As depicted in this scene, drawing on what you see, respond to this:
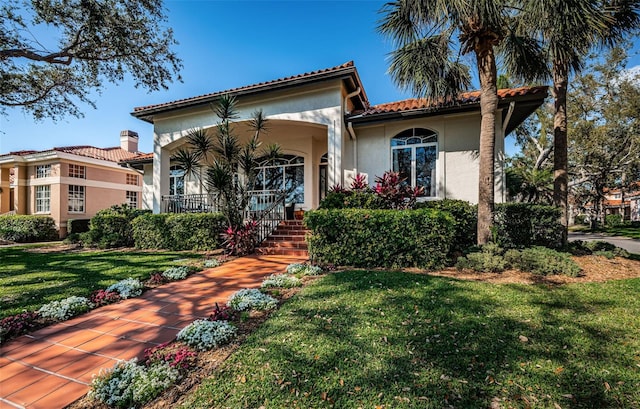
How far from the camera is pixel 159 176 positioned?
12.0m

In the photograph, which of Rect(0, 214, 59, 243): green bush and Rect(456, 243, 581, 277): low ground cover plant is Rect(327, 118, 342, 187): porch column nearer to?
Rect(456, 243, 581, 277): low ground cover plant

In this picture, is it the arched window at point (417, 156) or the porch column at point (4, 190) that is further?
the porch column at point (4, 190)

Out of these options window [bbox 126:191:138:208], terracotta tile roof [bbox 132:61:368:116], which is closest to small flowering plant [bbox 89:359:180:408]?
terracotta tile roof [bbox 132:61:368:116]

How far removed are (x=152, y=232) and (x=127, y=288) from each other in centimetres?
604

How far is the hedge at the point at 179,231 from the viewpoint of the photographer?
9.44m

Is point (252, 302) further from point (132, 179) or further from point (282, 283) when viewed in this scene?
point (132, 179)

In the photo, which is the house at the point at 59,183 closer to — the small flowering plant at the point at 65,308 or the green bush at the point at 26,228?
the green bush at the point at 26,228

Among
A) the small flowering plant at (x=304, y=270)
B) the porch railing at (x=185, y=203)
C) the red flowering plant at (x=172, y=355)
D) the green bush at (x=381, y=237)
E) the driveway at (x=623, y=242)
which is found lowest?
the driveway at (x=623, y=242)

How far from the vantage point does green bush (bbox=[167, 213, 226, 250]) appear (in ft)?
30.9

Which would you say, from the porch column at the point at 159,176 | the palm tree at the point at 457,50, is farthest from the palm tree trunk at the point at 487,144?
the porch column at the point at 159,176

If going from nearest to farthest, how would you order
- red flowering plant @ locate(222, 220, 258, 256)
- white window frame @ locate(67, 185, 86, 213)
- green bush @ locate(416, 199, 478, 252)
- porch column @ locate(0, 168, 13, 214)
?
green bush @ locate(416, 199, 478, 252) < red flowering plant @ locate(222, 220, 258, 256) < white window frame @ locate(67, 185, 86, 213) < porch column @ locate(0, 168, 13, 214)

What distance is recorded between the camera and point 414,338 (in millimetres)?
3117

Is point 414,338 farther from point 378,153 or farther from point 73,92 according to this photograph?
point 73,92

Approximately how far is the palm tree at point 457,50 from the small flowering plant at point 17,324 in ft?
28.5
